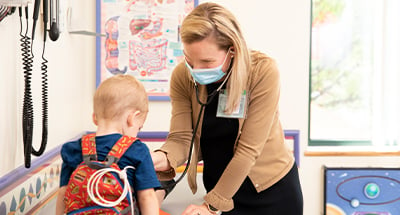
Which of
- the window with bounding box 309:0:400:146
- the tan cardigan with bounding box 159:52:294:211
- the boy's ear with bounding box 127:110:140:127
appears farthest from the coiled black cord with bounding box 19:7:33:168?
the window with bounding box 309:0:400:146

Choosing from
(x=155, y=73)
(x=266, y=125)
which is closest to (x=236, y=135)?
(x=266, y=125)

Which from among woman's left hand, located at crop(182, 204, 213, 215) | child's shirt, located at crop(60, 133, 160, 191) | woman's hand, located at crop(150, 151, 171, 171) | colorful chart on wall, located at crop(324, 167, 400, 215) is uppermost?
child's shirt, located at crop(60, 133, 160, 191)

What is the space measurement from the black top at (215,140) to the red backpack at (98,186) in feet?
1.89

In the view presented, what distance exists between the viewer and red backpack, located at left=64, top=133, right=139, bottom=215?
140 cm

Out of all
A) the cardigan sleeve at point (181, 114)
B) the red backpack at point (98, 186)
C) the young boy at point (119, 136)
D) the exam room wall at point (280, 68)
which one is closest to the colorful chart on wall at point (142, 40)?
the exam room wall at point (280, 68)

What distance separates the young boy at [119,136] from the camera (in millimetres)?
1475

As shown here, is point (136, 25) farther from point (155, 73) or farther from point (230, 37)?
point (230, 37)

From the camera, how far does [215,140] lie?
2.03 metres

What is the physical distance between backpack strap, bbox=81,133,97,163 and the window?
2.13 m

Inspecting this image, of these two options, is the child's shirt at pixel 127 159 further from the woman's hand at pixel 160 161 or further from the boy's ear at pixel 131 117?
the woman's hand at pixel 160 161

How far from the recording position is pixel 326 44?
346cm

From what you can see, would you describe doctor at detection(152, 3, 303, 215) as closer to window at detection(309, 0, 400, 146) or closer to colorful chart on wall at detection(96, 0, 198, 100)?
colorful chart on wall at detection(96, 0, 198, 100)

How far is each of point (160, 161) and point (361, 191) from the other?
1888mm

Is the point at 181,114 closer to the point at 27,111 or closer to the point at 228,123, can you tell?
the point at 228,123
